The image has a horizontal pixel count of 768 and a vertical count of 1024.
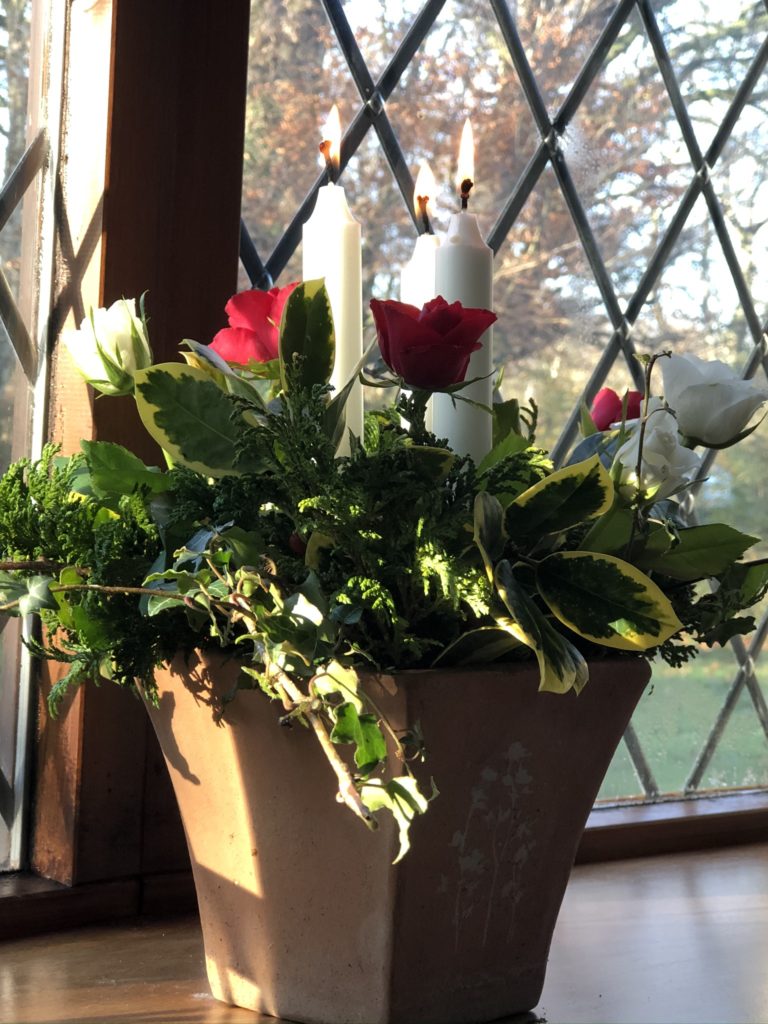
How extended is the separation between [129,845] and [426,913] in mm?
248

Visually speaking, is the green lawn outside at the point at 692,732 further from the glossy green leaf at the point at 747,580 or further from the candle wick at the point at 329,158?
the candle wick at the point at 329,158

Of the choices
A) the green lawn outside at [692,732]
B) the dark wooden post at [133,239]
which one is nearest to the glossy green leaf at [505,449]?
the dark wooden post at [133,239]

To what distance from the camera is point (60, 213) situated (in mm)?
686

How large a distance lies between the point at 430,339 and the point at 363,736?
0.15 meters

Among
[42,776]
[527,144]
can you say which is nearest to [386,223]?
[527,144]

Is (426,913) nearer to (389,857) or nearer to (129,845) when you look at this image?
(389,857)

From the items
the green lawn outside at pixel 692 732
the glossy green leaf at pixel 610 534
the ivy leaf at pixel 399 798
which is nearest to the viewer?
the ivy leaf at pixel 399 798

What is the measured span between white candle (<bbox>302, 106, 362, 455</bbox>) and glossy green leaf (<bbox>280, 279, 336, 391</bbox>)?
0.03 metres

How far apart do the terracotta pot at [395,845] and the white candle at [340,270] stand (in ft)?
0.47

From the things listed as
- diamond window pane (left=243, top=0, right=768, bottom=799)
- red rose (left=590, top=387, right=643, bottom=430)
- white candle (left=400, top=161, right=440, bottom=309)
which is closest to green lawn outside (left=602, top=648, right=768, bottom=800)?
diamond window pane (left=243, top=0, right=768, bottom=799)

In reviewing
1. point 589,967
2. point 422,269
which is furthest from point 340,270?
point 589,967

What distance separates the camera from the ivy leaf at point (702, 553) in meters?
0.51

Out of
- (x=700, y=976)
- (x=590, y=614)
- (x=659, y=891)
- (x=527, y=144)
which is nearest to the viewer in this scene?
(x=590, y=614)

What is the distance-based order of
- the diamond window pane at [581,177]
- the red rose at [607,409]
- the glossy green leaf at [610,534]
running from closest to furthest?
the glossy green leaf at [610,534], the red rose at [607,409], the diamond window pane at [581,177]
